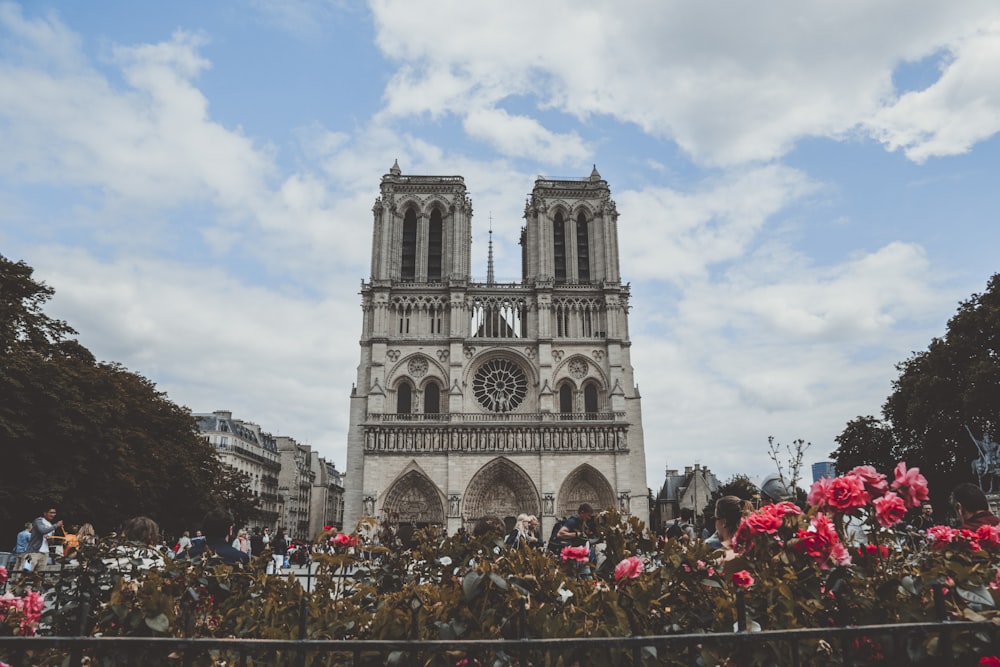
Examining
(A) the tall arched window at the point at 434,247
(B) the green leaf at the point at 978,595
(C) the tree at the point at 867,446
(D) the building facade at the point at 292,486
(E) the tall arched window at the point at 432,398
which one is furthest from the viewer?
(D) the building facade at the point at 292,486

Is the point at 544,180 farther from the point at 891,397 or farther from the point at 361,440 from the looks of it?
the point at 891,397

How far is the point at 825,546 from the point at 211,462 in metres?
34.0

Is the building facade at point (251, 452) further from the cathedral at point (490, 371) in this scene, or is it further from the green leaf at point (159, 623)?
the green leaf at point (159, 623)

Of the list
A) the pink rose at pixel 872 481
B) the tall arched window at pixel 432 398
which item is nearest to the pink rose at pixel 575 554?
the pink rose at pixel 872 481

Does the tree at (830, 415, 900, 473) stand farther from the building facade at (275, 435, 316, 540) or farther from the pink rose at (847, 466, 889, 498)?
the building facade at (275, 435, 316, 540)

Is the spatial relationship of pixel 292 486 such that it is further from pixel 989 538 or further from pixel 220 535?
pixel 989 538

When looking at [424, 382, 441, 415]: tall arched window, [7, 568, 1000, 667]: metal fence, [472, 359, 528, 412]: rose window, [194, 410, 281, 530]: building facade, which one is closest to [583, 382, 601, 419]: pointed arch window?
[472, 359, 528, 412]: rose window

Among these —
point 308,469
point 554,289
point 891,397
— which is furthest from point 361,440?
point 308,469

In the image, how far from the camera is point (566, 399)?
36.9 meters

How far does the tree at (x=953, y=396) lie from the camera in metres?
22.0

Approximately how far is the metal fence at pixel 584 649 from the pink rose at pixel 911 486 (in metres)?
0.57

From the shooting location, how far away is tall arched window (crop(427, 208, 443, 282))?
38656 millimetres

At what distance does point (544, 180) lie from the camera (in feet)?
131

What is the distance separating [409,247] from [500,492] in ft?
47.3
